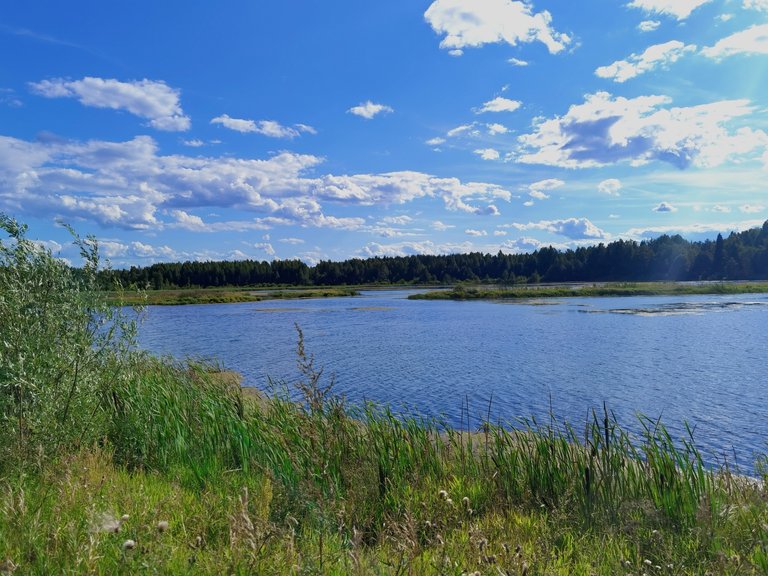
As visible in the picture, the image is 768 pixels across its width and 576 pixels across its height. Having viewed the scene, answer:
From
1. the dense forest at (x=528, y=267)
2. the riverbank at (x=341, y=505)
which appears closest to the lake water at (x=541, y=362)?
the riverbank at (x=341, y=505)

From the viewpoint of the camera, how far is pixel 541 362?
27.7m

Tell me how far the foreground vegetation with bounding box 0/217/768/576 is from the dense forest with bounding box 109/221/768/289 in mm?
136370

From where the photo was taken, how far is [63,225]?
9477 mm

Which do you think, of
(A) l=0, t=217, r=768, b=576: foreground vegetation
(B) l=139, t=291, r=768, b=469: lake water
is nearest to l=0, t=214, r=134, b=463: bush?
(A) l=0, t=217, r=768, b=576: foreground vegetation

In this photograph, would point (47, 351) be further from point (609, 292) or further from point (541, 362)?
point (609, 292)

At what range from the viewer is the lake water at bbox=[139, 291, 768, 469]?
58.9 ft

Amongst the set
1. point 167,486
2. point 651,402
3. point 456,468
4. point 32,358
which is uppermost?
point 32,358

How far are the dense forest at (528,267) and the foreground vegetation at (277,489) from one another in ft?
447

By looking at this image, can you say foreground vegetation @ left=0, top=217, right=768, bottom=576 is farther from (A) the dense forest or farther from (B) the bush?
(A) the dense forest

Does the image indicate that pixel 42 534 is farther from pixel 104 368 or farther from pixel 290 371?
pixel 290 371

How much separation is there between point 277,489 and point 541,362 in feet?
77.1

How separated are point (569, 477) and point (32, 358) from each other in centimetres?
744

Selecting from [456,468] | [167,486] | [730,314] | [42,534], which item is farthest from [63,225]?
[730,314]

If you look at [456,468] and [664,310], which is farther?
[664,310]
